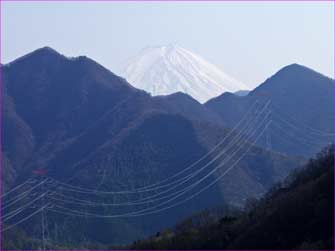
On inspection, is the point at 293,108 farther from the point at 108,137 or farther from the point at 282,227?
the point at 282,227

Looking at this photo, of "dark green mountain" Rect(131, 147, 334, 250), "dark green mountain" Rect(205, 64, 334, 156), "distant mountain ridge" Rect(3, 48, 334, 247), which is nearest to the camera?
"dark green mountain" Rect(131, 147, 334, 250)

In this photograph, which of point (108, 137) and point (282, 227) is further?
point (108, 137)

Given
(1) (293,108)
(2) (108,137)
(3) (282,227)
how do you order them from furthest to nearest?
1. (1) (293,108)
2. (2) (108,137)
3. (3) (282,227)

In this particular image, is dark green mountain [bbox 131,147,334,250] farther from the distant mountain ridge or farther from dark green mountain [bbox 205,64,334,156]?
dark green mountain [bbox 205,64,334,156]

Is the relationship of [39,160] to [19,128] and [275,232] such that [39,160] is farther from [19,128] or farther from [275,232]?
[275,232]

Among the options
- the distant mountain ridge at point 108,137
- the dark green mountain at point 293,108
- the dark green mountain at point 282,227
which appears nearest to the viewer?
the dark green mountain at point 282,227

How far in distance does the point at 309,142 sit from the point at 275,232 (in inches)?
2222

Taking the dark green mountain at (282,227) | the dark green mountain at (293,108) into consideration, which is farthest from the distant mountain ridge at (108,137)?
the dark green mountain at (282,227)

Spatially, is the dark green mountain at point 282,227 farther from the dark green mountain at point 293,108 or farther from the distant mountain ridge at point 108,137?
the dark green mountain at point 293,108

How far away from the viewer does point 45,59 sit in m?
92.8

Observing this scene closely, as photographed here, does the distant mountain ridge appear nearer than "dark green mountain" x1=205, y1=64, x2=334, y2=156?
Yes

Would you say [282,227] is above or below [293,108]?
below

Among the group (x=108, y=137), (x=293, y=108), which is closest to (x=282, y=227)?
(x=108, y=137)

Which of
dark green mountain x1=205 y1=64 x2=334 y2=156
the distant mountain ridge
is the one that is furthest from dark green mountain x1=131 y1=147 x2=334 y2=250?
dark green mountain x1=205 y1=64 x2=334 y2=156
